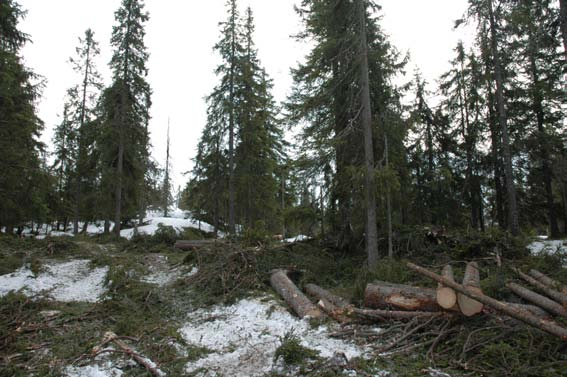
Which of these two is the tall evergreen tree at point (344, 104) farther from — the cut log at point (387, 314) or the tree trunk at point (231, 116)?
the tree trunk at point (231, 116)

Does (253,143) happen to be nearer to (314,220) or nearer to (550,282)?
(314,220)

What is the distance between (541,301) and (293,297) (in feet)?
14.7

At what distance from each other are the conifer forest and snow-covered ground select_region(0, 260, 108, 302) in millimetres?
98

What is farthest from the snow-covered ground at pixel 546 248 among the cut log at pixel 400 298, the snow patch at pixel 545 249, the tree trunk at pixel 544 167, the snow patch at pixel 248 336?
the snow patch at pixel 248 336

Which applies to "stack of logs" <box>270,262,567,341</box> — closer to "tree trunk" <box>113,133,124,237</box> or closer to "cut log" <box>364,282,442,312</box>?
"cut log" <box>364,282,442,312</box>

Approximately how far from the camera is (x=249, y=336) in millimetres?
5836

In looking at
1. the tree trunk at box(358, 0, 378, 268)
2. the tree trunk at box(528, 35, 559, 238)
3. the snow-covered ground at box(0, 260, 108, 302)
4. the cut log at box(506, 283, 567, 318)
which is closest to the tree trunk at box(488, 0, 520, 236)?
the tree trunk at box(528, 35, 559, 238)

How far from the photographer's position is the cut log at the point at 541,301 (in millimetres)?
4816

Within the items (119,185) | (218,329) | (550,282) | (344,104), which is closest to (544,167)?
(344,104)

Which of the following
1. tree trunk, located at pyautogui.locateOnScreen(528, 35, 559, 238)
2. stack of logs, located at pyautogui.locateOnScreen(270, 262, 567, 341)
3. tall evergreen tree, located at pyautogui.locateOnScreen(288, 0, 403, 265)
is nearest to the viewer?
stack of logs, located at pyautogui.locateOnScreen(270, 262, 567, 341)

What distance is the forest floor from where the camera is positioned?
434cm

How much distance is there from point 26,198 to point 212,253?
831 cm

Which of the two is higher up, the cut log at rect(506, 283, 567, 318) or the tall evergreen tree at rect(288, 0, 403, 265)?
the tall evergreen tree at rect(288, 0, 403, 265)

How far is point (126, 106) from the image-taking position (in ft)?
64.4
